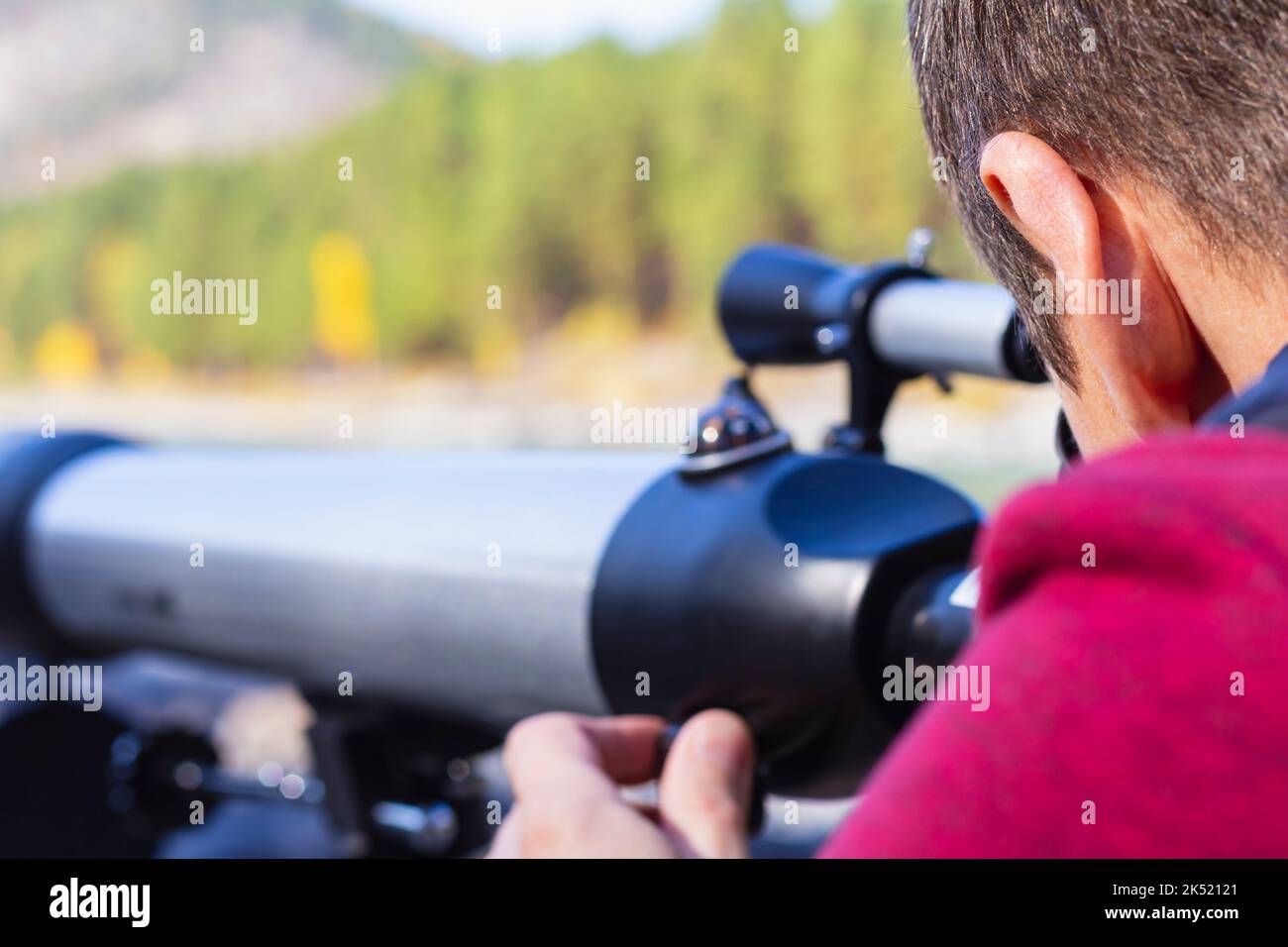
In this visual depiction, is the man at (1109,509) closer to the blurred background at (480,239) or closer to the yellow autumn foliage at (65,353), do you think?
the blurred background at (480,239)

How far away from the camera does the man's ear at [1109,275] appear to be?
474mm

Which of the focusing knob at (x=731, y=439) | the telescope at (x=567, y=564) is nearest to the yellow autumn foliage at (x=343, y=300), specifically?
the telescope at (x=567, y=564)

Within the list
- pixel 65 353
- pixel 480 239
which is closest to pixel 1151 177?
pixel 480 239

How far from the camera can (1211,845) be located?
13.0 inches

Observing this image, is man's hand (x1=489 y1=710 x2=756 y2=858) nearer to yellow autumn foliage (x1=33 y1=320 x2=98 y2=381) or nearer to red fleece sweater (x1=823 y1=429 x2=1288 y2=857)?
red fleece sweater (x1=823 y1=429 x2=1288 y2=857)

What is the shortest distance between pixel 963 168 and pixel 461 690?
1.66ft

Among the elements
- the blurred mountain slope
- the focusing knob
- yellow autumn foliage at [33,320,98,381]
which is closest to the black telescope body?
the focusing knob

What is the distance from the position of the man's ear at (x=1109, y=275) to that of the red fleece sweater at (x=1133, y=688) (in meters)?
0.14

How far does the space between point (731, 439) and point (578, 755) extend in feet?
0.75

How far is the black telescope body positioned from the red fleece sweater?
0.33 meters

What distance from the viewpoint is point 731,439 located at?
776mm

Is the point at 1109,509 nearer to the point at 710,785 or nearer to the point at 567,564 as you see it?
the point at 710,785

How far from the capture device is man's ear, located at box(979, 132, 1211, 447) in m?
0.47
